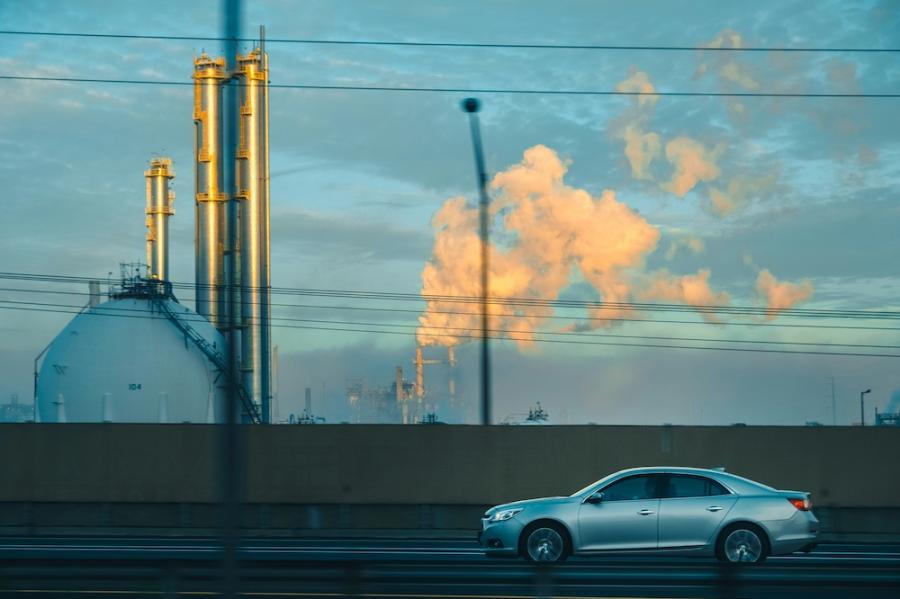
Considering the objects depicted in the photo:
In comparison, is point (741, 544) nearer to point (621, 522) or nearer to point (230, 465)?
point (621, 522)

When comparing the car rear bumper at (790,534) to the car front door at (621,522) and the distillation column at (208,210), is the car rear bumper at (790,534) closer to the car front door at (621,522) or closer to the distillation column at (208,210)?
the car front door at (621,522)

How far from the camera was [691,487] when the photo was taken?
51.2 ft

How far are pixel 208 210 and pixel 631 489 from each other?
41.2 m

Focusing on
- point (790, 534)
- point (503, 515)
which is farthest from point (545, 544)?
point (790, 534)

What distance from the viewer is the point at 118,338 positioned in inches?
1662

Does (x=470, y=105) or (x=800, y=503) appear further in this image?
(x=470, y=105)

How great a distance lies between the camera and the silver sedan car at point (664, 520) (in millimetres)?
15195

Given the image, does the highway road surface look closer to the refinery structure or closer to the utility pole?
the utility pole

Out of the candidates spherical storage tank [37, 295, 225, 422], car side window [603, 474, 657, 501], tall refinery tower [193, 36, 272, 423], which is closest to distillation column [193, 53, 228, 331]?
tall refinery tower [193, 36, 272, 423]

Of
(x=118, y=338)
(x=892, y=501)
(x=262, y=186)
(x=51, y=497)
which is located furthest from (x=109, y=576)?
(x=262, y=186)

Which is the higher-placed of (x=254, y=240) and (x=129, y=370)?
(x=254, y=240)

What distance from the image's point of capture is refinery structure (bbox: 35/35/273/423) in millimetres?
40938

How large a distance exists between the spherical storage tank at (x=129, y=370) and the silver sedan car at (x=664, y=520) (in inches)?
1056

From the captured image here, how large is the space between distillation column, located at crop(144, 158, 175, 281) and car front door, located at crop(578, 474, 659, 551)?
48.0 metres
